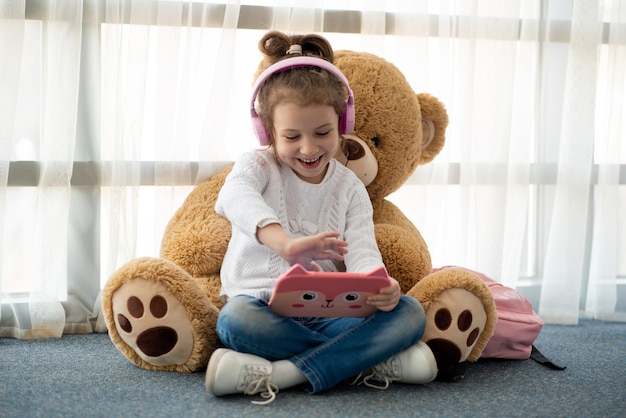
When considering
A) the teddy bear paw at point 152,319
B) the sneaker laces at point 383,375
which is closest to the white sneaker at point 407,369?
the sneaker laces at point 383,375

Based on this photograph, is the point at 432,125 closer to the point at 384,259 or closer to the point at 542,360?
the point at 384,259

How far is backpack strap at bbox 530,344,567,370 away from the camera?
1.53 metres

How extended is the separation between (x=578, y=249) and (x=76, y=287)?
4.46ft

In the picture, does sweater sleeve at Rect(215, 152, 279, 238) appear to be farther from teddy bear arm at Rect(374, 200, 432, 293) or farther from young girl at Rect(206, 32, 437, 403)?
teddy bear arm at Rect(374, 200, 432, 293)

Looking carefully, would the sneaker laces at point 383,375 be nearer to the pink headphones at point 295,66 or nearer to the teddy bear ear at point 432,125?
the pink headphones at point 295,66

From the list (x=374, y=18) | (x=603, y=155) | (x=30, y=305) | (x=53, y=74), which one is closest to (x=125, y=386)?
(x=30, y=305)

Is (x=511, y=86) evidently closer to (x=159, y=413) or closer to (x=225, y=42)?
(x=225, y=42)

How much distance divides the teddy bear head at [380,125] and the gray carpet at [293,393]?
488 mm

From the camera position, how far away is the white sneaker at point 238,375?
1.25 meters

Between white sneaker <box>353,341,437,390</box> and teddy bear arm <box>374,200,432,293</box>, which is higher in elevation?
teddy bear arm <box>374,200,432,293</box>

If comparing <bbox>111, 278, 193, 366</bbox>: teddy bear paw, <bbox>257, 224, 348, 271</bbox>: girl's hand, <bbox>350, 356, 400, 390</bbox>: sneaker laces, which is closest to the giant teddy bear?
<bbox>111, 278, 193, 366</bbox>: teddy bear paw

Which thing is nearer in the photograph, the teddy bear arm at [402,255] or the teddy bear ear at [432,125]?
the teddy bear arm at [402,255]

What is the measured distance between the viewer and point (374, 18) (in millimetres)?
1854

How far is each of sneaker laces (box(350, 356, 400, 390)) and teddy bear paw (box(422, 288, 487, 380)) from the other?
101 millimetres
